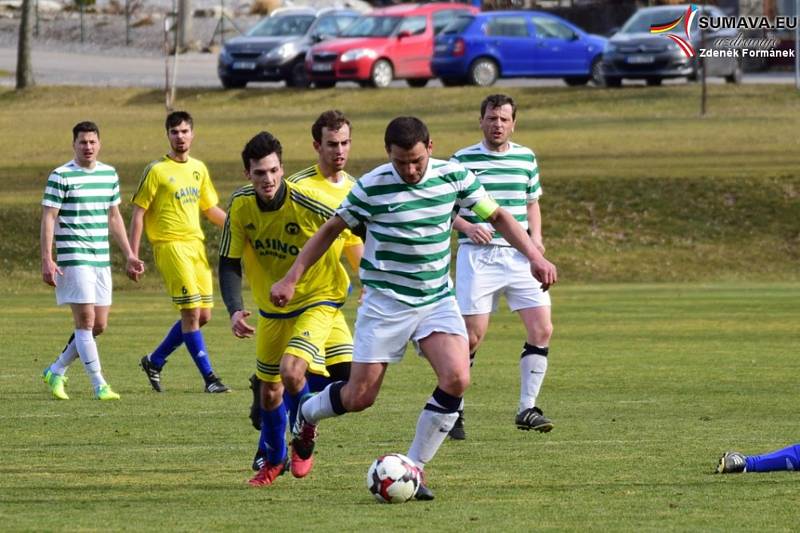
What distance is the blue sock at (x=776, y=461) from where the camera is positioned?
28.3ft

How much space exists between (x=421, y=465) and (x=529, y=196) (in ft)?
11.1

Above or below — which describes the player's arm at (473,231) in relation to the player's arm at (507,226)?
below

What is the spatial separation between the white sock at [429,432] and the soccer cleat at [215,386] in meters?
5.16

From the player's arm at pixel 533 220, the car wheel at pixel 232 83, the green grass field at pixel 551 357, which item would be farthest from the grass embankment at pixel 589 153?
the player's arm at pixel 533 220

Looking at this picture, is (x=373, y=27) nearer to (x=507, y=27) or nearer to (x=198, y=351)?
(x=507, y=27)

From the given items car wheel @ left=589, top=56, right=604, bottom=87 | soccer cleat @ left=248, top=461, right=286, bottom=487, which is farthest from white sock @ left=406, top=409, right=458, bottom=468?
car wheel @ left=589, top=56, right=604, bottom=87

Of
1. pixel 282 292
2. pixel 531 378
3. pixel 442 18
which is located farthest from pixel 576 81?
pixel 282 292

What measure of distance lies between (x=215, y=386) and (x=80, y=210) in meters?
1.78

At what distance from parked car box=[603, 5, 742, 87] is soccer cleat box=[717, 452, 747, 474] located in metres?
30.4

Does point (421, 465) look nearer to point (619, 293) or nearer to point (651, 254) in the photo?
point (619, 293)

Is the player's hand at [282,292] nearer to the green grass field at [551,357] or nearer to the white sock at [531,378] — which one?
the green grass field at [551,357]

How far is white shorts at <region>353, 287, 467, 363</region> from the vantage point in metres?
8.42

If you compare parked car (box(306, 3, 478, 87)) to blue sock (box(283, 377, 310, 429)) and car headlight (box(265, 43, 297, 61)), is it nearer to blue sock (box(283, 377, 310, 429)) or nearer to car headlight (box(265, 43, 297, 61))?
car headlight (box(265, 43, 297, 61))

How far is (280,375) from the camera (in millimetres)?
9148
